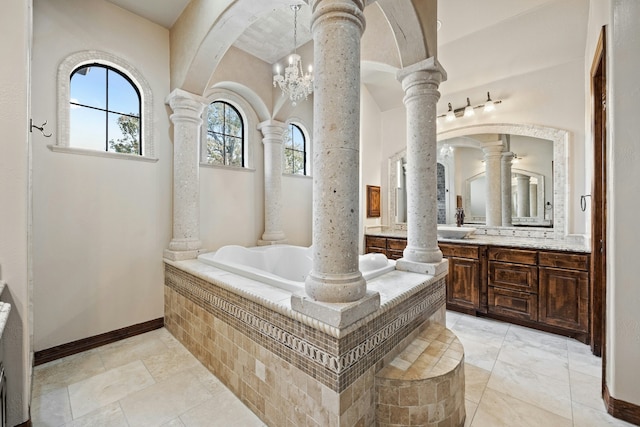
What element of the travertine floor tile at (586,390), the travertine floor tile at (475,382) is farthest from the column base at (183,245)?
the travertine floor tile at (586,390)

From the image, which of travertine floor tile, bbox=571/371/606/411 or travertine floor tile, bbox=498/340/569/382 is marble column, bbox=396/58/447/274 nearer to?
travertine floor tile, bbox=498/340/569/382

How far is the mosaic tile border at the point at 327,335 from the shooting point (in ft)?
4.28

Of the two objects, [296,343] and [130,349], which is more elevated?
[296,343]

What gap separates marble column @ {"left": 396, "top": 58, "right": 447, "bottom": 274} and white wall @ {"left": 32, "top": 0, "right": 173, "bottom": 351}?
262cm

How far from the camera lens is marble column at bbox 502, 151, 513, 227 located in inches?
144

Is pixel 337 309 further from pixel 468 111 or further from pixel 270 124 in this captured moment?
pixel 468 111

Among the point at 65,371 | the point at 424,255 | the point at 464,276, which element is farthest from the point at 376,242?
the point at 65,371

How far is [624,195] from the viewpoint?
1.62 metres

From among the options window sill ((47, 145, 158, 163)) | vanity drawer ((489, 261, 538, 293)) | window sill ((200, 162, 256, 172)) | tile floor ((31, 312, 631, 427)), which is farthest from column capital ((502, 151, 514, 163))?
window sill ((47, 145, 158, 163))

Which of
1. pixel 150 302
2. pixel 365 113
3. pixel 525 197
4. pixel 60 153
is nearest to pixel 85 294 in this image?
pixel 150 302

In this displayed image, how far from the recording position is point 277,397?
62.4 inches

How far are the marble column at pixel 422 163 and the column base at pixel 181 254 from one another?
2186mm

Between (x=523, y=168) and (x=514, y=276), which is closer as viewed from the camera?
(x=514, y=276)

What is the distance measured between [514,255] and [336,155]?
8.87 feet
